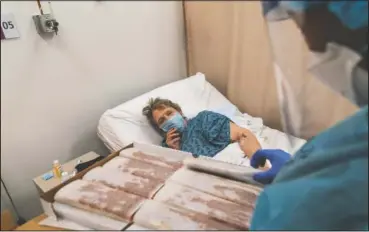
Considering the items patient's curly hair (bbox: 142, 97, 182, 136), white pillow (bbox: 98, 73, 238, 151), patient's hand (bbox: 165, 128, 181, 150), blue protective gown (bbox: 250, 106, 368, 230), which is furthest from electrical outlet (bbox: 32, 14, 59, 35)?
blue protective gown (bbox: 250, 106, 368, 230)

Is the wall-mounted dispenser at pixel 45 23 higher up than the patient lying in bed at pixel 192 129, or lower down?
higher up

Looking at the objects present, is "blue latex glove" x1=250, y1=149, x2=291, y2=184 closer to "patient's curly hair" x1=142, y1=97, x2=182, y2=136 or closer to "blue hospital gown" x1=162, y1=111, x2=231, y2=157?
"blue hospital gown" x1=162, y1=111, x2=231, y2=157

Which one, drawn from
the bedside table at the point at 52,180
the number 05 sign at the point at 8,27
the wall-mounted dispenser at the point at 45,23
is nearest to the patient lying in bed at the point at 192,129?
the bedside table at the point at 52,180

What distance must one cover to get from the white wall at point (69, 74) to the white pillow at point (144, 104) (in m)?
0.13

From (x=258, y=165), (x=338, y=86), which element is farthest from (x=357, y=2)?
(x=258, y=165)

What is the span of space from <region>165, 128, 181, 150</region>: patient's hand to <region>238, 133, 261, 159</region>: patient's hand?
32 cm

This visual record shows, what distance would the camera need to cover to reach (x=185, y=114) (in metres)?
1.70

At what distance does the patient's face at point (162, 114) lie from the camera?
5.15 ft

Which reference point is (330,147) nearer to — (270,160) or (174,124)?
(270,160)

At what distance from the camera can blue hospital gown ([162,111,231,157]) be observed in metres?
1.49

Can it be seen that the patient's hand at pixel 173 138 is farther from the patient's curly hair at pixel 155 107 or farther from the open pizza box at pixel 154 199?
the open pizza box at pixel 154 199

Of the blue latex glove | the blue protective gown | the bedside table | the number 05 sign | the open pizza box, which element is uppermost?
the number 05 sign

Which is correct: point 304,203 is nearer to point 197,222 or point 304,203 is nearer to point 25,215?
point 197,222

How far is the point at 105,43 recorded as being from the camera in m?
1.44
